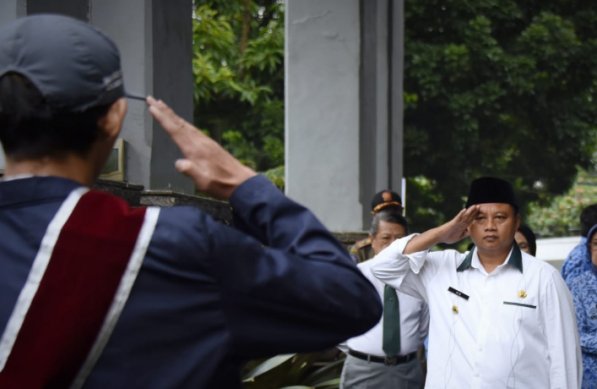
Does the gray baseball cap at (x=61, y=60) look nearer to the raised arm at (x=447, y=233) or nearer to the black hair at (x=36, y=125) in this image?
the black hair at (x=36, y=125)

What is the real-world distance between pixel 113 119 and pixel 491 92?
2061 centimetres

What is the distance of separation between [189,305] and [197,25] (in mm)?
17910

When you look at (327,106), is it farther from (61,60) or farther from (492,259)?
(61,60)

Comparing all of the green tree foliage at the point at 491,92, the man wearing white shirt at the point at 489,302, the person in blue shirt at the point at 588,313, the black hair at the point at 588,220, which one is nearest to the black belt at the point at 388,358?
the person in blue shirt at the point at 588,313

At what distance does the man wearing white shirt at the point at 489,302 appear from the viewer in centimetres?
564

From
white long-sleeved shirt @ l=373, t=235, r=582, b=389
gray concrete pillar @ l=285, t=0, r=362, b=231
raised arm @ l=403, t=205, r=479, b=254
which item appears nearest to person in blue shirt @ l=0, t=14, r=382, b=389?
white long-sleeved shirt @ l=373, t=235, r=582, b=389

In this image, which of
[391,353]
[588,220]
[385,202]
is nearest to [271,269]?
[391,353]

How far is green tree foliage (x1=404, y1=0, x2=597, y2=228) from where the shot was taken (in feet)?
73.0

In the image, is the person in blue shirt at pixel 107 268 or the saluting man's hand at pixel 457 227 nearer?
the person in blue shirt at pixel 107 268

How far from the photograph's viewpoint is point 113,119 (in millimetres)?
1972

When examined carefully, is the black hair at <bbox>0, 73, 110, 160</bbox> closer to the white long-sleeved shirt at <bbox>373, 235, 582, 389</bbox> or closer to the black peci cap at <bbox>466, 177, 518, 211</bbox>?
the white long-sleeved shirt at <bbox>373, 235, 582, 389</bbox>

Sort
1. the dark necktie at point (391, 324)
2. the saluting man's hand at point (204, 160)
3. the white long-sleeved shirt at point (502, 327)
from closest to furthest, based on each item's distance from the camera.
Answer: the saluting man's hand at point (204, 160) < the white long-sleeved shirt at point (502, 327) < the dark necktie at point (391, 324)

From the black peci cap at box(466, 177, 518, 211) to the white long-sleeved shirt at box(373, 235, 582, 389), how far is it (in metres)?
0.33

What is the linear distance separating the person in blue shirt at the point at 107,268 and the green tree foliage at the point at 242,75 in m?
17.3
